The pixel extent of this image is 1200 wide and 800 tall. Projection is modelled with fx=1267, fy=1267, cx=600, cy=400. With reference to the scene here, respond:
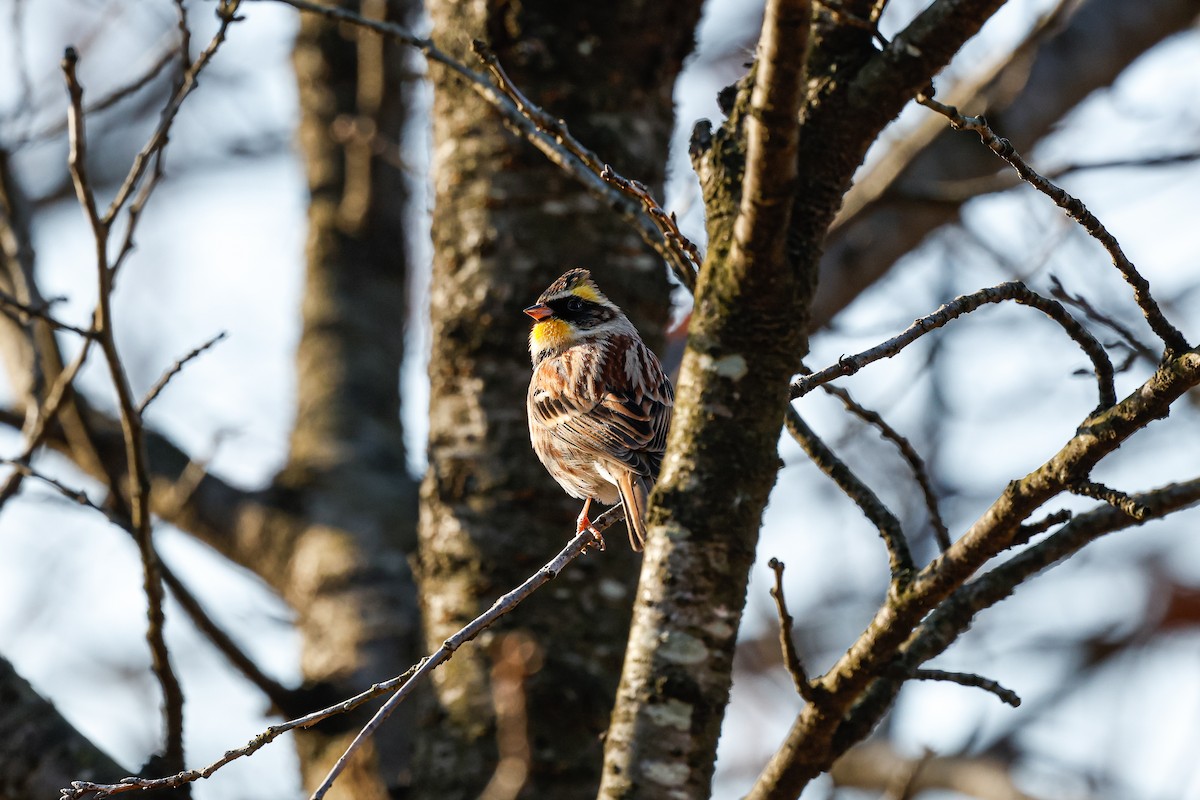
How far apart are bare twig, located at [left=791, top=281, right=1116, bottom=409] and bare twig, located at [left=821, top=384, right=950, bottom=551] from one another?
15.0 inches

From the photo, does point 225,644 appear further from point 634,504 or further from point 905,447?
point 905,447

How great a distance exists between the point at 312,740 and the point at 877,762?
3.51 m

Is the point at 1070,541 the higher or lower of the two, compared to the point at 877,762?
lower

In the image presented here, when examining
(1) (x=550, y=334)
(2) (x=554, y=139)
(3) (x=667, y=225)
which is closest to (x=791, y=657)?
(3) (x=667, y=225)

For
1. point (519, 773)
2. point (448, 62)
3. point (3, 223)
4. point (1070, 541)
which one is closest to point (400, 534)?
point (3, 223)

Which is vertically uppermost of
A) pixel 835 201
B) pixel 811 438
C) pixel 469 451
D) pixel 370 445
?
pixel 370 445

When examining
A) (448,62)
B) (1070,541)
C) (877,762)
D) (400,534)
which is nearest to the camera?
(1070,541)

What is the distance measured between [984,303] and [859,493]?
21.1 inches

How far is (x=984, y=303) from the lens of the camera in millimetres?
2484

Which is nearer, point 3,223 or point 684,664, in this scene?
point 684,664

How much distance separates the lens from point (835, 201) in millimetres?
2510

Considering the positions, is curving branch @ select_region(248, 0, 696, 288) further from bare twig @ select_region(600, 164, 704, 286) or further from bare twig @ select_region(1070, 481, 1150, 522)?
bare twig @ select_region(1070, 481, 1150, 522)

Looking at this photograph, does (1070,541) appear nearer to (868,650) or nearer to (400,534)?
(868,650)

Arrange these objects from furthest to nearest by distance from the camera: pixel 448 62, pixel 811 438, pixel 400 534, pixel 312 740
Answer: pixel 400 534
pixel 312 740
pixel 448 62
pixel 811 438
